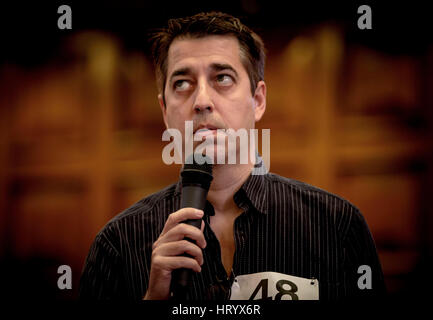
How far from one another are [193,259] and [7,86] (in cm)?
182

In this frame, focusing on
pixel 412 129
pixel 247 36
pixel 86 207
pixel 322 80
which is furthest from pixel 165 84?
pixel 412 129

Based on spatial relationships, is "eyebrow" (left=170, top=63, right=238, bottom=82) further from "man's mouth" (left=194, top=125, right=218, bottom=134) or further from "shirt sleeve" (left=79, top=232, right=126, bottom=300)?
"shirt sleeve" (left=79, top=232, right=126, bottom=300)

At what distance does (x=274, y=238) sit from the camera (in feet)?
4.78

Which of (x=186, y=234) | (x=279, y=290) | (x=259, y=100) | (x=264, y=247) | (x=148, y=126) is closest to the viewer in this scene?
(x=186, y=234)

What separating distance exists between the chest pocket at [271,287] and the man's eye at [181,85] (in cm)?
68

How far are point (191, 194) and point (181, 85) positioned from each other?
58 centimetres

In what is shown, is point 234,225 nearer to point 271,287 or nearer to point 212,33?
point 271,287

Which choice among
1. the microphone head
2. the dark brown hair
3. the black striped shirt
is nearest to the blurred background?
the dark brown hair

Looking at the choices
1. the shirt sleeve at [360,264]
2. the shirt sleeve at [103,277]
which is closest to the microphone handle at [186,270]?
the shirt sleeve at [103,277]

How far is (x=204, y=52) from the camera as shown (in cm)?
152

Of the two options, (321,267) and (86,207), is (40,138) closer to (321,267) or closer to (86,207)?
(86,207)

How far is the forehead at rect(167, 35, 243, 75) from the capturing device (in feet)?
4.93

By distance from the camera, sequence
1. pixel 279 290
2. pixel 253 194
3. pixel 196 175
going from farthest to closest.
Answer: pixel 253 194 < pixel 279 290 < pixel 196 175

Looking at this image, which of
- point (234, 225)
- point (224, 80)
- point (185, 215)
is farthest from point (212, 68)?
point (185, 215)
